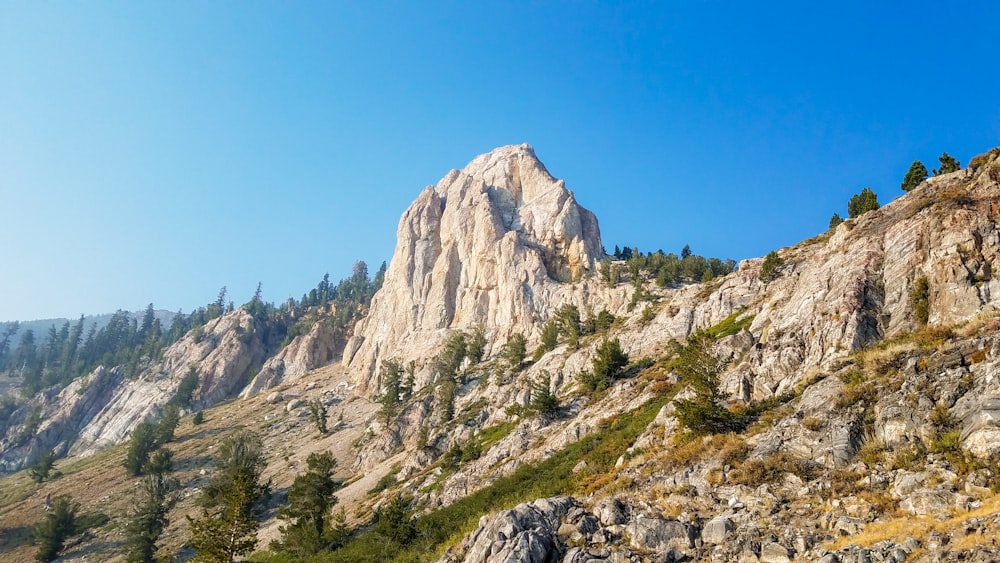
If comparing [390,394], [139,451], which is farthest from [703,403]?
[139,451]

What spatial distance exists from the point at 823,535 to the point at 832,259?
1346 inches

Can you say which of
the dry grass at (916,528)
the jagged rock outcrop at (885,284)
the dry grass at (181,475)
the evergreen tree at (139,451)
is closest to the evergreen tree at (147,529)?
the dry grass at (181,475)

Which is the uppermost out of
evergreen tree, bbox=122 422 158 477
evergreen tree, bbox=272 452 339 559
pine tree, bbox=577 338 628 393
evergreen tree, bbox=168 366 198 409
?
evergreen tree, bbox=168 366 198 409

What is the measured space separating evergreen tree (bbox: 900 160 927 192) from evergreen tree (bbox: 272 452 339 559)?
7940 centimetres

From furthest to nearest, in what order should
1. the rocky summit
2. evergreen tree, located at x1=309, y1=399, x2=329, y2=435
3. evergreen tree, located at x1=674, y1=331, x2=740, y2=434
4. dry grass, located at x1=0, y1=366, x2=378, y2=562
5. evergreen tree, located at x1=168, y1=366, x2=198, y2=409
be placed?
evergreen tree, located at x1=168, y1=366, x2=198, y2=409 < evergreen tree, located at x1=309, y1=399, x2=329, y2=435 < dry grass, located at x1=0, y1=366, x2=378, y2=562 < evergreen tree, located at x1=674, y1=331, x2=740, y2=434 < the rocky summit

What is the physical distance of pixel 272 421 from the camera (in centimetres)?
10912

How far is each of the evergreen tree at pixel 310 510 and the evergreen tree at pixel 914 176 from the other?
261 ft

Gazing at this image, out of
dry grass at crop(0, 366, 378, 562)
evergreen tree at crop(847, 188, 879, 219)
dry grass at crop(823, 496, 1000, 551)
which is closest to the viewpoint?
dry grass at crop(823, 496, 1000, 551)

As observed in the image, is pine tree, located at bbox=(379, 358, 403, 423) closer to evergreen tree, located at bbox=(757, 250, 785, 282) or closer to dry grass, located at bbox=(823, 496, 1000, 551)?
evergreen tree, located at bbox=(757, 250, 785, 282)

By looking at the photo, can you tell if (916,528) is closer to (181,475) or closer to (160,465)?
(160,465)

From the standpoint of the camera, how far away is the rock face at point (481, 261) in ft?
423

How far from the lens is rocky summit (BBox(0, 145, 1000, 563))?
17.5 metres

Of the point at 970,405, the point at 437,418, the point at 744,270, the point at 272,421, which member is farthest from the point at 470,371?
the point at 970,405

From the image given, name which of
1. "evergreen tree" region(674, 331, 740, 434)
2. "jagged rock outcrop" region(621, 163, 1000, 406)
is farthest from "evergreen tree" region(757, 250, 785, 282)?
"evergreen tree" region(674, 331, 740, 434)
